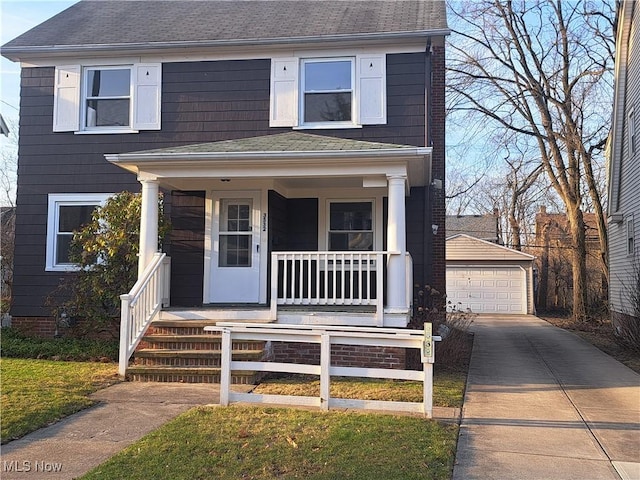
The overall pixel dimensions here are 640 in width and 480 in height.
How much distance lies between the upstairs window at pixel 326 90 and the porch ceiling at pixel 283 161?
5.73ft

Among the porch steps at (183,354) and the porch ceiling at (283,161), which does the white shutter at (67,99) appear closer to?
the porch ceiling at (283,161)

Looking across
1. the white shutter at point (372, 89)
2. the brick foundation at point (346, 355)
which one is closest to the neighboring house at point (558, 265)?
the white shutter at point (372, 89)

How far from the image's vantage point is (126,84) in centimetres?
1173

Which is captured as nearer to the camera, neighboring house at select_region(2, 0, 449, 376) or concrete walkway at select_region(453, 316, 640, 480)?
concrete walkway at select_region(453, 316, 640, 480)

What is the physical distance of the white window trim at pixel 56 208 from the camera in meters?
11.4

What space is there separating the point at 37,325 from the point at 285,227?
5.41m

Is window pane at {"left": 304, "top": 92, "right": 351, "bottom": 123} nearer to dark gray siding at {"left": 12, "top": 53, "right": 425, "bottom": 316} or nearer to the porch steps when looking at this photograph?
dark gray siding at {"left": 12, "top": 53, "right": 425, "bottom": 316}

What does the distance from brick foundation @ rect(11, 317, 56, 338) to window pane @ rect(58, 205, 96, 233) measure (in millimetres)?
1867

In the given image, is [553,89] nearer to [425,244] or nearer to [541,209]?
[425,244]

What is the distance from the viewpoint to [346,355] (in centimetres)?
848

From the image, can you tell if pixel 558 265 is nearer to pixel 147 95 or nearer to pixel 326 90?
pixel 326 90

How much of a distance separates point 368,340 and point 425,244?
16.3ft

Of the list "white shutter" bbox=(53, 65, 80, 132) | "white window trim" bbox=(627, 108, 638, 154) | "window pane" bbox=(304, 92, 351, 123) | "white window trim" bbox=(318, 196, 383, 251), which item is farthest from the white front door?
"white window trim" bbox=(627, 108, 638, 154)

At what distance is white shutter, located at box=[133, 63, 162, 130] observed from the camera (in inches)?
453
